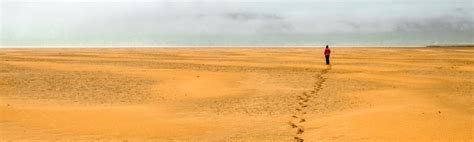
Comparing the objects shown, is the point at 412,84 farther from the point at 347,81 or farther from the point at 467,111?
the point at 467,111

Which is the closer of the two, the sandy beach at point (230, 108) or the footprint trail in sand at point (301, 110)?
the sandy beach at point (230, 108)

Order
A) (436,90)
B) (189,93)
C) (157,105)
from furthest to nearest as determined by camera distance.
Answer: (436,90) → (189,93) → (157,105)

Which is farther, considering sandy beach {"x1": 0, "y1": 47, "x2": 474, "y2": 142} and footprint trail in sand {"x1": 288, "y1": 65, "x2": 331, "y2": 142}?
footprint trail in sand {"x1": 288, "y1": 65, "x2": 331, "y2": 142}

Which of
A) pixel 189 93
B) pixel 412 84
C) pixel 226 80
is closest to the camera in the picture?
pixel 189 93

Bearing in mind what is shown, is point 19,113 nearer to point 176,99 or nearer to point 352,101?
point 176,99

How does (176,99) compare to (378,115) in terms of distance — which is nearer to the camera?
(378,115)

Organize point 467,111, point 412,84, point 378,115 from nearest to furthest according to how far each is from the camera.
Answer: point 378,115
point 467,111
point 412,84

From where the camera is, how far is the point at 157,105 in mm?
15008

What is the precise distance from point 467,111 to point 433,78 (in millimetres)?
10590

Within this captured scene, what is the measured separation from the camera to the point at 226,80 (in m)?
22.3

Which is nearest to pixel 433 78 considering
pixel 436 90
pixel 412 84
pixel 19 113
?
pixel 412 84

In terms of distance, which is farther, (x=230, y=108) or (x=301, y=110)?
(x=230, y=108)

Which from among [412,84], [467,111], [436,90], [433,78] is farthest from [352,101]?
[433,78]

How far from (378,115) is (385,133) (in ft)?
7.09
